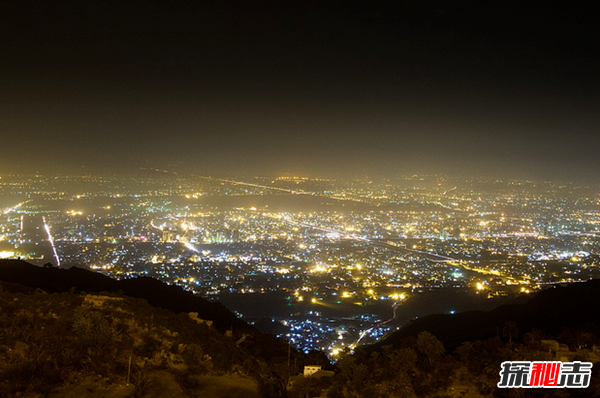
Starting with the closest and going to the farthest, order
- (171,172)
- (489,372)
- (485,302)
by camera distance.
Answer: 1. (489,372)
2. (485,302)
3. (171,172)

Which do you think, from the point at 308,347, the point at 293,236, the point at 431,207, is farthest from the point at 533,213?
the point at 308,347

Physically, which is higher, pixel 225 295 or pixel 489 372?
pixel 489 372

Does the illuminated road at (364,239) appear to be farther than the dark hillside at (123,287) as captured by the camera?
Yes

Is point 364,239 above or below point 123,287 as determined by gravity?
below

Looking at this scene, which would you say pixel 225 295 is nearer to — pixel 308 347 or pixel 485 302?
pixel 308 347

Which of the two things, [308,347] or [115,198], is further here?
[115,198]

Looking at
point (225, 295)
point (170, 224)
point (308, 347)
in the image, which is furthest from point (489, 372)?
point (170, 224)

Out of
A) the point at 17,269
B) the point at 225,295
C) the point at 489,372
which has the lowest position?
the point at 225,295

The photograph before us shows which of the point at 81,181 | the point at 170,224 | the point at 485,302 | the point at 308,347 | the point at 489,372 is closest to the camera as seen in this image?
the point at 489,372

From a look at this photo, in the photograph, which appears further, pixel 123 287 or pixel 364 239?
pixel 364 239

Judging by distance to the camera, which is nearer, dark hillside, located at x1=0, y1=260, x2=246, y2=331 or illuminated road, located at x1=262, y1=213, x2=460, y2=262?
dark hillside, located at x1=0, y1=260, x2=246, y2=331
